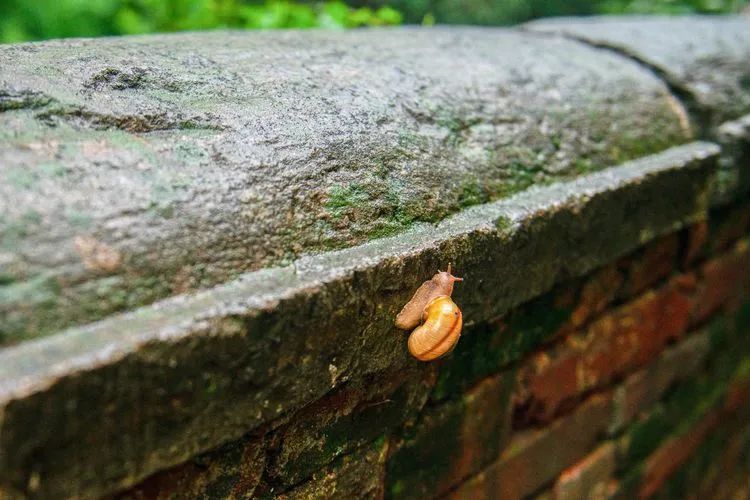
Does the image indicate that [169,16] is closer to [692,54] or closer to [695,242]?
[692,54]

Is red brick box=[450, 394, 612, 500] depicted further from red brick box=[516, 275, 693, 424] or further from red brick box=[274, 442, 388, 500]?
red brick box=[274, 442, 388, 500]

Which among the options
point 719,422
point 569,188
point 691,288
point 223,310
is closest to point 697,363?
point 691,288

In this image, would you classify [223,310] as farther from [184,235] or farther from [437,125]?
[437,125]

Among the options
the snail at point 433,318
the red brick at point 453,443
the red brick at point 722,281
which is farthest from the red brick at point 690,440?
the snail at point 433,318

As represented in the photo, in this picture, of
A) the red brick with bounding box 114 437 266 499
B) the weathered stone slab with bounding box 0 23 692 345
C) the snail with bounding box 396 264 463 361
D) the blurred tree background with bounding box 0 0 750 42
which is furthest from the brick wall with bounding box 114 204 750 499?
the blurred tree background with bounding box 0 0 750 42

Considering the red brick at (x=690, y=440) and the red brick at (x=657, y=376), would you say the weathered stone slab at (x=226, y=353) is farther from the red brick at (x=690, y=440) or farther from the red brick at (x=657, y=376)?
the red brick at (x=690, y=440)

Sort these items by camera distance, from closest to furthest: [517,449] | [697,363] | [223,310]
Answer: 1. [223,310]
2. [517,449]
3. [697,363]

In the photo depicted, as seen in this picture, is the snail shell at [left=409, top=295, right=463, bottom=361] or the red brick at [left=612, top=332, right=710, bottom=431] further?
the red brick at [left=612, top=332, right=710, bottom=431]
